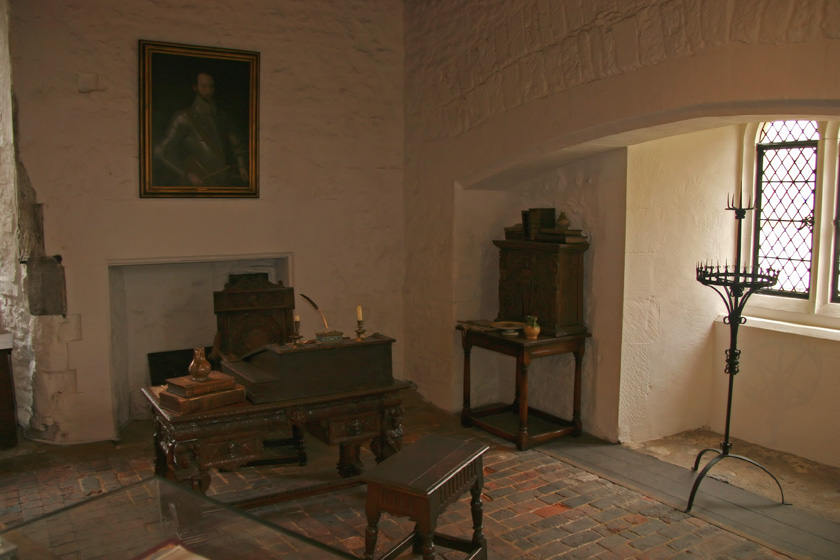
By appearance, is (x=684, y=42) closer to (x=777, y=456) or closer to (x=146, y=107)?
(x=777, y=456)

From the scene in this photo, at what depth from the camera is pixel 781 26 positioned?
3.82 meters

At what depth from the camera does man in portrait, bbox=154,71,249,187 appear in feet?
19.3

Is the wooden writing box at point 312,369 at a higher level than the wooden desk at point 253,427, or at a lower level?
higher

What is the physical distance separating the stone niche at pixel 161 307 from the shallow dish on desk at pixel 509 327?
2047 mm

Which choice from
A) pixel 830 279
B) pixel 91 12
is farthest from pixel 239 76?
pixel 830 279

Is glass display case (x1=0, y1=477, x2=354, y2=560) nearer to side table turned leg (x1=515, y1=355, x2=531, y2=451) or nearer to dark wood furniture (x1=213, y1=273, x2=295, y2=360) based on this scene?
dark wood furniture (x1=213, y1=273, x2=295, y2=360)

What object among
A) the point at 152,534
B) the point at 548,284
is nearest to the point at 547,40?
the point at 548,284

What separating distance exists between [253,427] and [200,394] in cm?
36

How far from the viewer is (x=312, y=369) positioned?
14.0 feet

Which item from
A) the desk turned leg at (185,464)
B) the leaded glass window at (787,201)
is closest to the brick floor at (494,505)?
the desk turned leg at (185,464)

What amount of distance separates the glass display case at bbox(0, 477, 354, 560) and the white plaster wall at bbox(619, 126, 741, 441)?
12.8ft

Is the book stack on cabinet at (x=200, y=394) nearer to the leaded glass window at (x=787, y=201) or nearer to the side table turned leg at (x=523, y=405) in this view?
the side table turned leg at (x=523, y=405)

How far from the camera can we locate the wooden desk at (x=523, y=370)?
215 inches

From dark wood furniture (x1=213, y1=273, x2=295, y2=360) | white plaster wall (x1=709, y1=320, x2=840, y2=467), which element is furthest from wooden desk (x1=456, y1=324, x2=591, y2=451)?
dark wood furniture (x1=213, y1=273, x2=295, y2=360)
